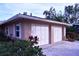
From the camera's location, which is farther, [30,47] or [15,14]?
[15,14]

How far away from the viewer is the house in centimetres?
765

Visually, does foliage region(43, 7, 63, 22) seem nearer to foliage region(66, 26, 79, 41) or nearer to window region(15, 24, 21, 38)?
foliage region(66, 26, 79, 41)

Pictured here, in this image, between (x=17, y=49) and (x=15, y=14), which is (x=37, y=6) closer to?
(x=15, y=14)

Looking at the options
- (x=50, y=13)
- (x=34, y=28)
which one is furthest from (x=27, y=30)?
(x=50, y=13)

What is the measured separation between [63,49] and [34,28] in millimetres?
1444

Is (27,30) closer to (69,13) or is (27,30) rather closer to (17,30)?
(17,30)

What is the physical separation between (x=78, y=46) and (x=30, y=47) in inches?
112

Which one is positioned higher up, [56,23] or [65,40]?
[56,23]

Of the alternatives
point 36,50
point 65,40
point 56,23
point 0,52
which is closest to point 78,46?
point 65,40

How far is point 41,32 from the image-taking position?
7.85 meters

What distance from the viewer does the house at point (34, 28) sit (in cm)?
765

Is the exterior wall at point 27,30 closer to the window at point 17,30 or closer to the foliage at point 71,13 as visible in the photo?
the window at point 17,30

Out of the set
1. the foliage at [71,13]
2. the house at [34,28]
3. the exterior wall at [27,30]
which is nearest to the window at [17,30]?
the house at [34,28]

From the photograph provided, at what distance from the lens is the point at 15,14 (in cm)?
756
